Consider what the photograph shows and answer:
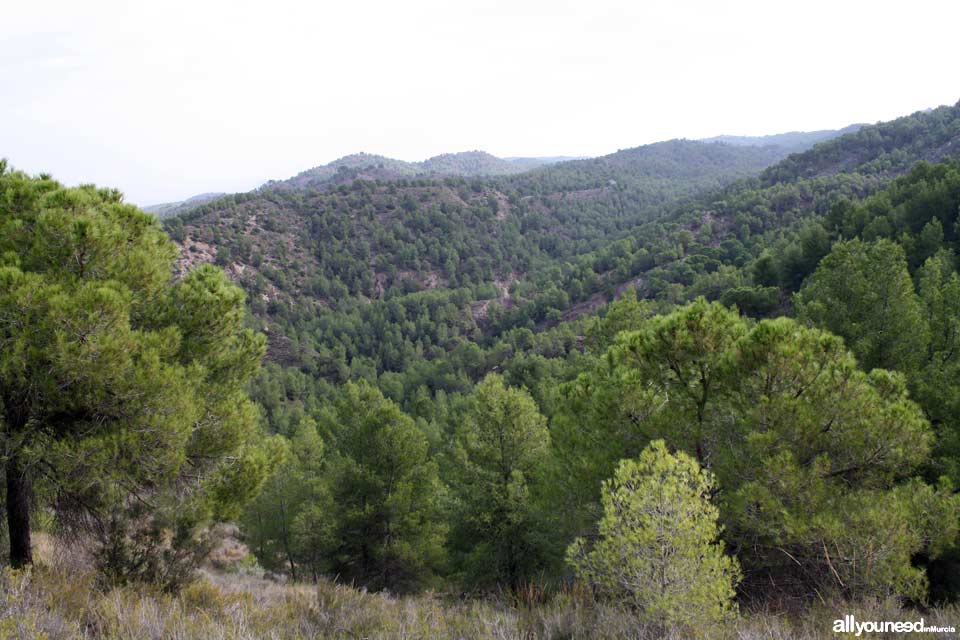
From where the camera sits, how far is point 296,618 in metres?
5.98

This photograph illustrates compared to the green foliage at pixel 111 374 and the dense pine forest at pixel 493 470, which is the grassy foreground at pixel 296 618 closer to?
the dense pine forest at pixel 493 470

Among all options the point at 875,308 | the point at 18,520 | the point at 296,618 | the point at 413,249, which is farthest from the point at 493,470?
the point at 413,249

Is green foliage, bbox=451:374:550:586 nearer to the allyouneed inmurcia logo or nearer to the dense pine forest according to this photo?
the dense pine forest

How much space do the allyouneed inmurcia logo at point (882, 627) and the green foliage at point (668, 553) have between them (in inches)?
39.5

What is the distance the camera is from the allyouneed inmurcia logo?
498 centimetres

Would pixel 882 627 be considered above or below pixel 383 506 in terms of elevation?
above

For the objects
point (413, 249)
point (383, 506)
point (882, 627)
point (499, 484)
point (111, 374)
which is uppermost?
point (413, 249)

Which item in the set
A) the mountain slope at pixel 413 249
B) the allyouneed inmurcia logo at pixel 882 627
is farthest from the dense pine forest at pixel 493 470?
the mountain slope at pixel 413 249

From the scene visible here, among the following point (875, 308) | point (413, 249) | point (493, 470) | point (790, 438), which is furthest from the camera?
point (413, 249)

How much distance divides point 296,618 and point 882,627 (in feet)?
20.9

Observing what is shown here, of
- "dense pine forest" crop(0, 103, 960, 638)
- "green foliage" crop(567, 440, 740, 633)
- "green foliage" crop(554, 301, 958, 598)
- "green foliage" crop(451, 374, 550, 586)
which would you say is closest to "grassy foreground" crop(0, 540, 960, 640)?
"dense pine forest" crop(0, 103, 960, 638)

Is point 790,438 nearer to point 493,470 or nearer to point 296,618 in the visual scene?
point 296,618

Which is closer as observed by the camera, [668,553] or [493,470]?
[668,553]

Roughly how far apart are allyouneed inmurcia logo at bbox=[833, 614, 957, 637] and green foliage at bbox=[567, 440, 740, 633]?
1004 mm
